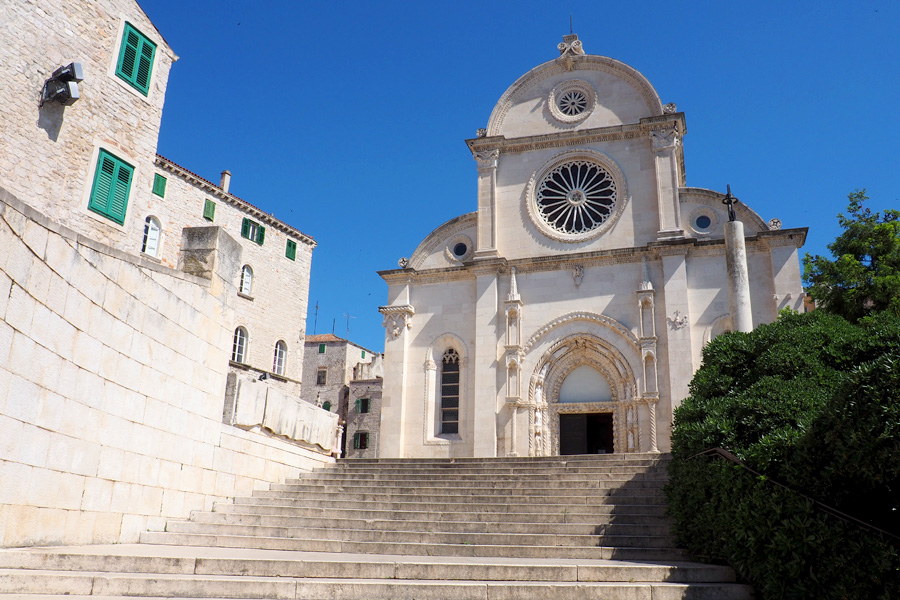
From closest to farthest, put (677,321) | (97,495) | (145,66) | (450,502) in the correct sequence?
(97,495) → (450,502) → (145,66) → (677,321)

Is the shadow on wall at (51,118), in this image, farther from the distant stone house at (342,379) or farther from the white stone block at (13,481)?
the distant stone house at (342,379)

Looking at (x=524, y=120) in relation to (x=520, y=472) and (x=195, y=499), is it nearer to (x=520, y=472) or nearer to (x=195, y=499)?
(x=520, y=472)

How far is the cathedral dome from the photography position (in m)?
22.5

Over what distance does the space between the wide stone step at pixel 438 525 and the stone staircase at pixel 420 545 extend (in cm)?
2

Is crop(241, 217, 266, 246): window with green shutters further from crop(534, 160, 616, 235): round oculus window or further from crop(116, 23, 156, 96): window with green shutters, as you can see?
crop(116, 23, 156, 96): window with green shutters

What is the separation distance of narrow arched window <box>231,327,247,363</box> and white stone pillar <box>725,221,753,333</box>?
67.5 ft

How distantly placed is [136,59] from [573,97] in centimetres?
1454

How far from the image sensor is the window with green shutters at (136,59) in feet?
44.8

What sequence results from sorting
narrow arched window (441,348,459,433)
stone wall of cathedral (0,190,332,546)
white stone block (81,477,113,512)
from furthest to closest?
narrow arched window (441,348,459,433) < white stone block (81,477,113,512) < stone wall of cathedral (0,190,332,546)

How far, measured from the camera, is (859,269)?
16.1m

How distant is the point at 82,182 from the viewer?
40.8 feet

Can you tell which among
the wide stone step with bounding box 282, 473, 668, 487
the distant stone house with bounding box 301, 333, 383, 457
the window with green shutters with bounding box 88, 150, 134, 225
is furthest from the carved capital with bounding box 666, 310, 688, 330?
the distant stone house with bounding box 301, 333, 383, 457

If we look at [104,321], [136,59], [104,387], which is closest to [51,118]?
[136,59]

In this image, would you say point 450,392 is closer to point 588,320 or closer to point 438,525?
point 588,320
